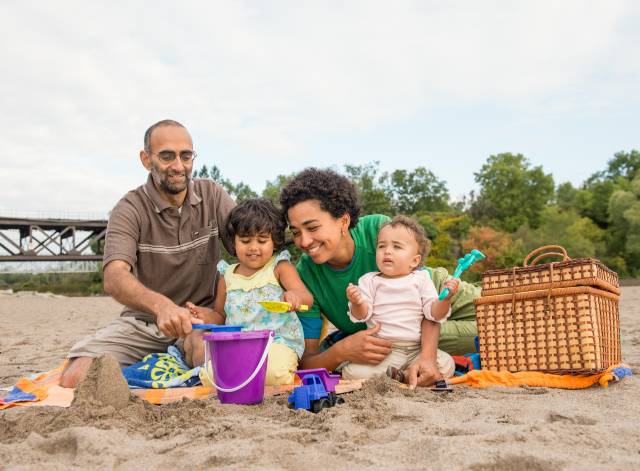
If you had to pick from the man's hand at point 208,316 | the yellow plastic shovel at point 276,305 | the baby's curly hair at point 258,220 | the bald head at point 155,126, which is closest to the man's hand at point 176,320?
the yellow plastic shovel at point 276,305

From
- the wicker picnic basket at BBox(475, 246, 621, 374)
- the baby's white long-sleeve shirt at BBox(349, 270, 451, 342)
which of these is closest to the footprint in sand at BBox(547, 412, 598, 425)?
the wicker picnic basket at BBox(475, 246, 621, 374)

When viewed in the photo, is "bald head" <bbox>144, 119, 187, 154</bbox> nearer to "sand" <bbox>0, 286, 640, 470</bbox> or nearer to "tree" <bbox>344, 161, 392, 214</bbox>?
"sand" <bbox>0, 286, 640, 470</bbox>

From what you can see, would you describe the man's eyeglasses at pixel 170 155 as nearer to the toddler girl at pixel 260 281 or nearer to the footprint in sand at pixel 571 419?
A: the toddler girl at pixel 260 281

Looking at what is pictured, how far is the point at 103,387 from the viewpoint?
248cm

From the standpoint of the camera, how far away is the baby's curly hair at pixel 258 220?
11.3 feet

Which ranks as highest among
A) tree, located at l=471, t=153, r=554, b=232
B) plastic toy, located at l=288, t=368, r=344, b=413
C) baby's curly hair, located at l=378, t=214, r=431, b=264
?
tree, located at l=471, t=153, r=554, b=232

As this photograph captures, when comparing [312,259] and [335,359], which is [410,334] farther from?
[312,259]

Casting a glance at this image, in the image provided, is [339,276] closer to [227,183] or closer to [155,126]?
[155,126]

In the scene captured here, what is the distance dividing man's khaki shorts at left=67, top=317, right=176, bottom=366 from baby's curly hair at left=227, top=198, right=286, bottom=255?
947 millimetres

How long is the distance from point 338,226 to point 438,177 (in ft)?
124

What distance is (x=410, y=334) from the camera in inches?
131

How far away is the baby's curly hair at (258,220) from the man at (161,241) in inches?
18.4

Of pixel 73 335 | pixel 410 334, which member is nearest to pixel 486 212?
pixel 73 335

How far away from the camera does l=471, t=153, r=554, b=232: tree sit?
3441 cm
